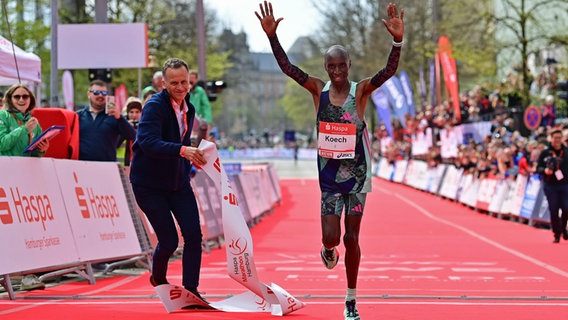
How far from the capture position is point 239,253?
28.1 feet

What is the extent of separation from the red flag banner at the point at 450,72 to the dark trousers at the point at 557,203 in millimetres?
19079

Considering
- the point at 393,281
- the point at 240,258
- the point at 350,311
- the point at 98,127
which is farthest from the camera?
the point at 98,127

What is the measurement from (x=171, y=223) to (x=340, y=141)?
4.83 ft

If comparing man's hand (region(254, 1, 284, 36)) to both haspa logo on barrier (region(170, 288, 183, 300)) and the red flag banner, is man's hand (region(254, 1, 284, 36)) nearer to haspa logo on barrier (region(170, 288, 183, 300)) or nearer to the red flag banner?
haspa logo on barrier (region(170, 288, 183, 300))

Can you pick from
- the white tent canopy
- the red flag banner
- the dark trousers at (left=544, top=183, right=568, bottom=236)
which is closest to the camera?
the dark trousers at (left=544, top=183, right=568, bottom=236)

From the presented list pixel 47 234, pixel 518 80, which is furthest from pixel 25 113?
pixel 518 80

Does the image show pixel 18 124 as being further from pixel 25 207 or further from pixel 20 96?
pixel 25 207

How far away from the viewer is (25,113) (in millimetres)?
11406

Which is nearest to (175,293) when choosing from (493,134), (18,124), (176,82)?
(176,82)

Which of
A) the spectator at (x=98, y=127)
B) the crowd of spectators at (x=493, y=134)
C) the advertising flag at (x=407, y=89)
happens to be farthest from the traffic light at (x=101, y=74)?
the advertising flag at (x=407, y=89)

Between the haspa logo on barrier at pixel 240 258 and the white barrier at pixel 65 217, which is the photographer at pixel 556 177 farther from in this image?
the haspa logo on barrier at pixel 240 258

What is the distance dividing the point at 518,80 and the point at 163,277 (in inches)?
1124

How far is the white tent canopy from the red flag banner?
932 inches

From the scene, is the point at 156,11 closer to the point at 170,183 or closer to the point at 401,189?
the point at 401,189
